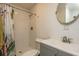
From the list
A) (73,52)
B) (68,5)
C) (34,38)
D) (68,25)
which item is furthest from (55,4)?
(73,52)

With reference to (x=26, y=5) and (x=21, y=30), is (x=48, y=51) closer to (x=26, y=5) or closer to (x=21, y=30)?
(x=21, y=30)

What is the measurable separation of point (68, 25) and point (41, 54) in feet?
1.40

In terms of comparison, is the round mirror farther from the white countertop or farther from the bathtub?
the bathtub

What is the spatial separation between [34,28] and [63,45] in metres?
0.36

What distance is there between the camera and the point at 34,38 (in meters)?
1.54

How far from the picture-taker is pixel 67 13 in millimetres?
1505

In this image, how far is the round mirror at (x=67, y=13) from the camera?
4.83ft

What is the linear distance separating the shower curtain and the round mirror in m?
0.52

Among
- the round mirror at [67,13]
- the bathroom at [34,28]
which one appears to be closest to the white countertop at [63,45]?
the bathroom at [34,28]

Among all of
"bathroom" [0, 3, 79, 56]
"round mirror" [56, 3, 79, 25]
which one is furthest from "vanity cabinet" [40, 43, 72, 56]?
"round mirror" [56, 3, 79, 25]

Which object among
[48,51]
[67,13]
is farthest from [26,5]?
[48,51]

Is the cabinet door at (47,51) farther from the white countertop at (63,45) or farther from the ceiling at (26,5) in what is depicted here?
the ceiling at (26,5)

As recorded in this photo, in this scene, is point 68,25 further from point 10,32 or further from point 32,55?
point 10,32

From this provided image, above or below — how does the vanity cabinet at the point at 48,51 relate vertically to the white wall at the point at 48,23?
below
